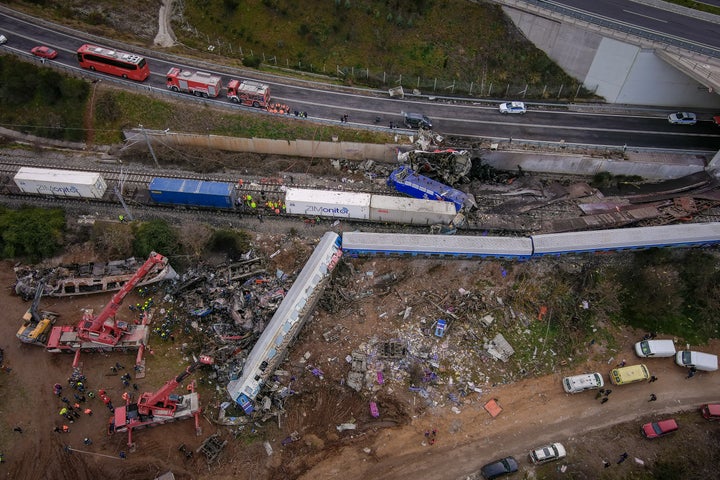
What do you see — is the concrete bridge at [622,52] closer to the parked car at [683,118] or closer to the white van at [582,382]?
the parked car at [683,118]

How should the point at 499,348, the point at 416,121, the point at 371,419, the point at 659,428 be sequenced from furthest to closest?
the point at 416,121 < the point at 499,348 < the point at 371,419 < the point at 659,428

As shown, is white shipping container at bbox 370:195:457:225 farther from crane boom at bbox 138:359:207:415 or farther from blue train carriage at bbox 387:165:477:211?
crane boom at bbox 138:359:207:415

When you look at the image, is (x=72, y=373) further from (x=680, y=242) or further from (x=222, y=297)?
(x=680, y=242)

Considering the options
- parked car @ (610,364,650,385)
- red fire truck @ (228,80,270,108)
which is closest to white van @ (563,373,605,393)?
parked car @ (610,364,650,385)

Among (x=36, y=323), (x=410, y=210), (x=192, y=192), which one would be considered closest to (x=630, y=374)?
(x=410, y=210)

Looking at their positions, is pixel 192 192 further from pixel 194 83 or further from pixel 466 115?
pixel 466 115

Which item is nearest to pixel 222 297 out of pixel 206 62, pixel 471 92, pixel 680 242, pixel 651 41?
pixel 206 62
